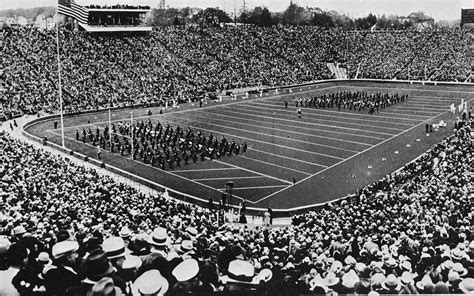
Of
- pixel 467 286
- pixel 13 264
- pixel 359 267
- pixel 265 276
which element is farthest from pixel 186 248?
pixel 467 286

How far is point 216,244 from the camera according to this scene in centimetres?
770

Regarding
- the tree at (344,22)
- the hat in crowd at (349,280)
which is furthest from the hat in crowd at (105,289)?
the tree at (344,22)

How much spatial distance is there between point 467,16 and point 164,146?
64.1 m

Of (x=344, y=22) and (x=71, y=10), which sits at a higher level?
Result: (x=344, y=22)

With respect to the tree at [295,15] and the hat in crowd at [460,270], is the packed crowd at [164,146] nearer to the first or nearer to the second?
the hat in crowd at [460,270]

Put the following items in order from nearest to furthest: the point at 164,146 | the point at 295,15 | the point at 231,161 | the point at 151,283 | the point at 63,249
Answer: the point at 151,283
the point at 63,249
the point at 231,161
the point at 164,146
the point at 295,15

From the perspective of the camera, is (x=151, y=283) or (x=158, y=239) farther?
(x=158, y=239)

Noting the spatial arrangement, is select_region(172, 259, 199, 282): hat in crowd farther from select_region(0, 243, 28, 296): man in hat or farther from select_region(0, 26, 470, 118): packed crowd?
select_region(0, 26, 470, 118): packed crowd

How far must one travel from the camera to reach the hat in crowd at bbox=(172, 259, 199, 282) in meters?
4.22

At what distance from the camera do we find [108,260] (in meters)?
4.50

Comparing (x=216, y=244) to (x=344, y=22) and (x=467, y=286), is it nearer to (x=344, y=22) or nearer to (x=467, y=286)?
(x=467, y=286)

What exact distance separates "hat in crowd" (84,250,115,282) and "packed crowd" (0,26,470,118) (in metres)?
39.9

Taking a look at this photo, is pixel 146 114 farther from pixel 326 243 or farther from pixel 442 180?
pixel 326 243

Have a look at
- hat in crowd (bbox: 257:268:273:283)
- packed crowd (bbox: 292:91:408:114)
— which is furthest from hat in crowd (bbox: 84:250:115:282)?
packed crowd (bbox: 292:91:408:114)
